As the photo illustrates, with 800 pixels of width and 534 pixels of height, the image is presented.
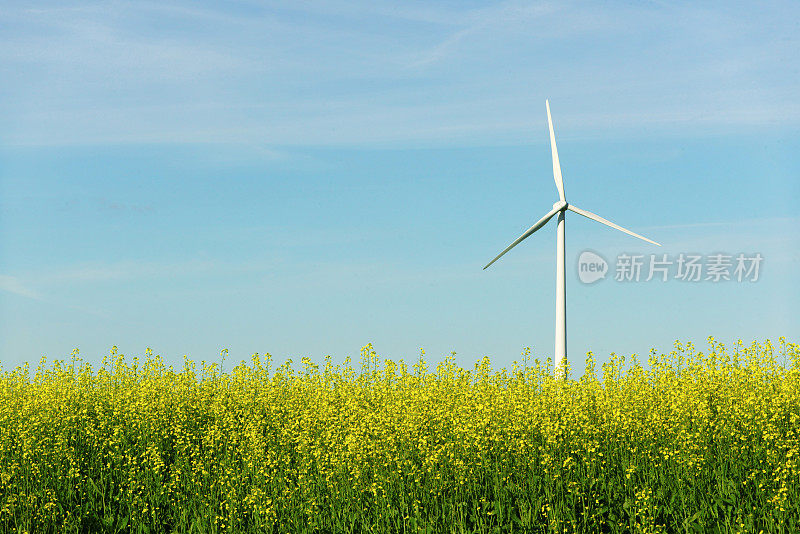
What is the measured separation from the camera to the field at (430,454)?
9.94 m

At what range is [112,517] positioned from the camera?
446 inches

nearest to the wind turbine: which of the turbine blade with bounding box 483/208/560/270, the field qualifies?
the turbine blade with bounding box 483/208/560/270

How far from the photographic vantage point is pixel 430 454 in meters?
11.0

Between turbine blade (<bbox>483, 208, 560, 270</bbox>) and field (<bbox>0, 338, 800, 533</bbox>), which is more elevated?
turbine blade (<bbox>483, 208, 560, 270</bbox>)

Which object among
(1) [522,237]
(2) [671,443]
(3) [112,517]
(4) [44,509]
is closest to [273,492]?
(3) [112,517]

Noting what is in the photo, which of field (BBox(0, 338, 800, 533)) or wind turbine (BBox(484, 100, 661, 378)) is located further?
wind turbine (BBox(484, 100, 661, 378))

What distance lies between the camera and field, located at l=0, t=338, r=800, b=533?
9.94 metres

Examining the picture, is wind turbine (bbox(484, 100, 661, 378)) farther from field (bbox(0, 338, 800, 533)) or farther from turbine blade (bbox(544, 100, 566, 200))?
field (bbox(0, 338, 800, 533))

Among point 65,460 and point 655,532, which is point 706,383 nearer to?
point 655,532

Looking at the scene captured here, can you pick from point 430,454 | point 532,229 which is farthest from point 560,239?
point 430,454

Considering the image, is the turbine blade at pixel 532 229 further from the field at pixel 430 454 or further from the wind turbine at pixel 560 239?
the field at pixel 430 454

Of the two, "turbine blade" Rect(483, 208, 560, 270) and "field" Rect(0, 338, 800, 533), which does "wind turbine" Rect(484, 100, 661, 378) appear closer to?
"turbine blade" Rect(483, 208, 560, 270)

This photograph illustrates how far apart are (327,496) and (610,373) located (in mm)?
5385

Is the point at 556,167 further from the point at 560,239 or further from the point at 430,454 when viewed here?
the point at 430,454
